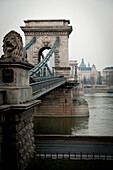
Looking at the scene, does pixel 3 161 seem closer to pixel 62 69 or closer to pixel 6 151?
pixel 6 151

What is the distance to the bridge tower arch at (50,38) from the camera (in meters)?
25.3

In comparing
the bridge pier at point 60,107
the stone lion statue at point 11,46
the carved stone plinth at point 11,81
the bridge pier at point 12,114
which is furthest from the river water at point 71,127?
the stone lion statue at point 11,46

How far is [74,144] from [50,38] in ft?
56.4

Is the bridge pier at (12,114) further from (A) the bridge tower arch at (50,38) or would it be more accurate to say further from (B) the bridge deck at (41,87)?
(A) the bridge tower arch at (50,38)

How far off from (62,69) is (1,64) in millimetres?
19470

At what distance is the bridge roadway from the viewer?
389 inches

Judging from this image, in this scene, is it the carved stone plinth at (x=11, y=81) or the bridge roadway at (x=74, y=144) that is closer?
the carved stone plinth at (x=11, y=81)

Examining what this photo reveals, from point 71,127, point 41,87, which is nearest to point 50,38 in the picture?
point 71,127

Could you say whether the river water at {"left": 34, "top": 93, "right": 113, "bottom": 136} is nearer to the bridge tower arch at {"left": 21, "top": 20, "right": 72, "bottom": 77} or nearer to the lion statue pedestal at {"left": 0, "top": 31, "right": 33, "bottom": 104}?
the bridge tower arch at {"left": 21, "top": 20, "right": 72, "bottom": 77}

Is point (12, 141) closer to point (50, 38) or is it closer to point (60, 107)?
point (60, 107)

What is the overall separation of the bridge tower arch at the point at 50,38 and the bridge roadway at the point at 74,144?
14406 millimetres

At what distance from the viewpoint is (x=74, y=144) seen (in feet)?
35.6

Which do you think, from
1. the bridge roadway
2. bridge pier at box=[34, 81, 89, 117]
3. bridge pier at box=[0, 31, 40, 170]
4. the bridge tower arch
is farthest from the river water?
bridge pier at box=[0, 31, 40, 170]

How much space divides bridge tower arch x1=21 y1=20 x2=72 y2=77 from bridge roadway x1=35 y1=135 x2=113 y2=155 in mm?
14406
